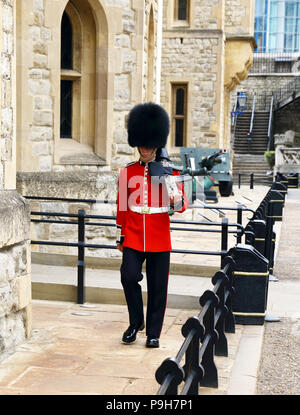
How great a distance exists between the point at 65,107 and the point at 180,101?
12.8 meters

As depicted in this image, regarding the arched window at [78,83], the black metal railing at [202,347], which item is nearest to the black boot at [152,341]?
the black metal railing at [202,347]

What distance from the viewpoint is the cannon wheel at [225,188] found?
66.4 feet

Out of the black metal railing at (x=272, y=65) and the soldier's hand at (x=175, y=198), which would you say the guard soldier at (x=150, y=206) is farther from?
the black metal railing at (x=272, y=65)

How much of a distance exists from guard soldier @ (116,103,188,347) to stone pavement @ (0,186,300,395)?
42 cm

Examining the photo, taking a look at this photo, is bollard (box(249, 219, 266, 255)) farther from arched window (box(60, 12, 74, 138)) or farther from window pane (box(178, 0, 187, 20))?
window pane (box(178, 0, 187, 20))

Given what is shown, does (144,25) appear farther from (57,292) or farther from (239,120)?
(239,120)

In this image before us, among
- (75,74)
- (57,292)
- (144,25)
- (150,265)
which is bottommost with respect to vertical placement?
(57,292)

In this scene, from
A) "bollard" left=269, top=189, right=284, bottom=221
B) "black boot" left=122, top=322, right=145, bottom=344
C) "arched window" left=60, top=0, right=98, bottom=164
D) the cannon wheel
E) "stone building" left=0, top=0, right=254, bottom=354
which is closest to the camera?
"black boot" left=122, top=322, right=145, bottom=344

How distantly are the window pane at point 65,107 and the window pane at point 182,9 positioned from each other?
1289 cm

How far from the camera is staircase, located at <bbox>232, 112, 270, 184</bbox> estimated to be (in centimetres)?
3369

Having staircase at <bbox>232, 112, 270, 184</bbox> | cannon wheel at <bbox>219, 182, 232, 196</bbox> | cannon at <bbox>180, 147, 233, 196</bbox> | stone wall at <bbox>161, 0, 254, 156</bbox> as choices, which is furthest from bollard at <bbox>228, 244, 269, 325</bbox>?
staircase at <bbox>232, 112, 270, 184</bbox>

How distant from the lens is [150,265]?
538cm

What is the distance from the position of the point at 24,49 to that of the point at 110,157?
5.60ft
